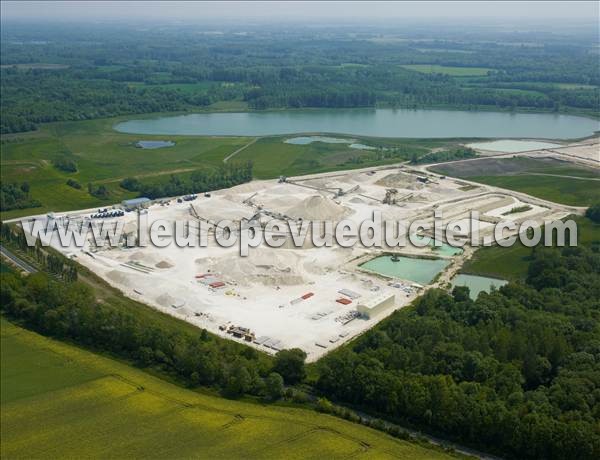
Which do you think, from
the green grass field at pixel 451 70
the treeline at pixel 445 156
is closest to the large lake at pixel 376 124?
the treeline at pixel 445 156

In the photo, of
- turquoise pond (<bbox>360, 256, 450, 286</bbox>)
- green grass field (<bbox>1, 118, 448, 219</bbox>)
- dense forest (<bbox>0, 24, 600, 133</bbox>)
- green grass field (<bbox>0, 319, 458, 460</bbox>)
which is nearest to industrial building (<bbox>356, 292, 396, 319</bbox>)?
turquoise pond (<bbox>360, 256, 450, 286</bbox>)

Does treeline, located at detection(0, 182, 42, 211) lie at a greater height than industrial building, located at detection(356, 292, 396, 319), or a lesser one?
greater

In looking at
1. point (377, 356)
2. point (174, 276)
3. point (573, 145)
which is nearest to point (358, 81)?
point (573, 145)

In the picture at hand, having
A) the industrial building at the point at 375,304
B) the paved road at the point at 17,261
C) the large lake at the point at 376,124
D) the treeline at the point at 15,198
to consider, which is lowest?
the industrial building at the point at 375,304

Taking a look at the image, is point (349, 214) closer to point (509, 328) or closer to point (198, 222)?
point (198, 222)

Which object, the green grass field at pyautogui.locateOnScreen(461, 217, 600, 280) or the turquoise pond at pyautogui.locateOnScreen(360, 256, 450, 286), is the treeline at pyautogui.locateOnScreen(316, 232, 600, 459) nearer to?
the turquoise pond at pyautogui.locateOnScreen(360, 256, 450, 286)

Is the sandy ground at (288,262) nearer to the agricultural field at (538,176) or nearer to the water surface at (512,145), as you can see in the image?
the agricultural field at (538,176)
